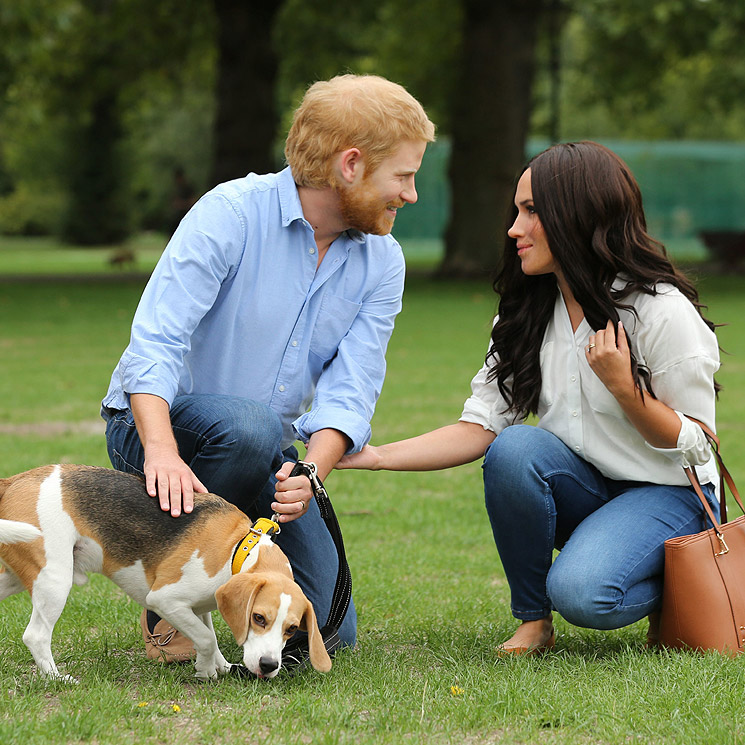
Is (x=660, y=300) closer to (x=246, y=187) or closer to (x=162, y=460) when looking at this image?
(x=246, y=187)

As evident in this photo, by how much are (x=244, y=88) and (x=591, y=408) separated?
19.9m

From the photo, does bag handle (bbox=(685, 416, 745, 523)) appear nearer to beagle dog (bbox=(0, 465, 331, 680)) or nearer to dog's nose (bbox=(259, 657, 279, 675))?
beagle dog (bbox=(0, 465, 331, 680))

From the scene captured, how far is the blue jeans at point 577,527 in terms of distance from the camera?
148 inches

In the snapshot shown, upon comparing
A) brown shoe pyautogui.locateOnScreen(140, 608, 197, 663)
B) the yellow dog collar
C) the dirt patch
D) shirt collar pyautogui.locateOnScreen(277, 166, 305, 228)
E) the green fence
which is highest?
shirt collar pyautogui.locateOnScreen(277, 166, 305, 228)

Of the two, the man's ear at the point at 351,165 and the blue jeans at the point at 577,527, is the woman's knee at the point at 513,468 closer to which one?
the blue jeans at the point at 577,527

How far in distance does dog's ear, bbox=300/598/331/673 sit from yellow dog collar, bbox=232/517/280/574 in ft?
0.77

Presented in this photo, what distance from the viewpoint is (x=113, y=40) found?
25734 millimetres

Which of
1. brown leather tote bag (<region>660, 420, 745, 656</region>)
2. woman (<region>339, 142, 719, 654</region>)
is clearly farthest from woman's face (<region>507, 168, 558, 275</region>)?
brown leather tote bag (<region>660, 420, 745, 656</region>)

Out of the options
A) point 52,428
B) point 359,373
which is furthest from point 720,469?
point 52,428

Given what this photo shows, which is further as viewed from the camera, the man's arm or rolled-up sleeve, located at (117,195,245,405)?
rolled-up sleeve, located at (117,195,245,405)

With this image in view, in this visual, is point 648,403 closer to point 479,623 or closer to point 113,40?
point 479,623

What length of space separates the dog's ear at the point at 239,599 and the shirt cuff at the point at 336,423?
721 millimetres

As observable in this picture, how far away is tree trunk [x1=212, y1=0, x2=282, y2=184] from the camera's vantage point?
880 inches

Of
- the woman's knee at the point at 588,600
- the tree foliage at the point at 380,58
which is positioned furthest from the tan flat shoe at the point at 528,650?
the tree foliage at the point at 380,58
